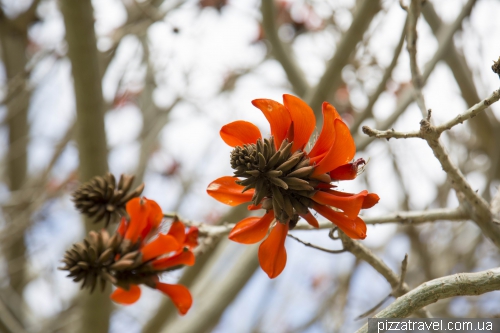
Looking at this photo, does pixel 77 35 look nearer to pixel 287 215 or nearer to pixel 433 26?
pixel 287 215

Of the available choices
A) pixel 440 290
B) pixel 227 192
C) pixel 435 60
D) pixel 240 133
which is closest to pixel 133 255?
pixel 227 192

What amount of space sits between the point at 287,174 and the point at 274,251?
16 centimetres

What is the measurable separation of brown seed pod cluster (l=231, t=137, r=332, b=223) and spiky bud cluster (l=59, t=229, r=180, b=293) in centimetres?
39

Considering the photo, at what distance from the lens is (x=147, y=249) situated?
107 cm

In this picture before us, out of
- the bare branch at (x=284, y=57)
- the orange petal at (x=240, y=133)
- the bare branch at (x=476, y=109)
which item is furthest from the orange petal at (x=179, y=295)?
the bare branch at (x=284, y=57)

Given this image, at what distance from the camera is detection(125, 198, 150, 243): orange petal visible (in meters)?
1.06

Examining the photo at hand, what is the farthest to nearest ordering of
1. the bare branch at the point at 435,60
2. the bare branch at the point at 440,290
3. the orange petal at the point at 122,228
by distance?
the bare branch at the point at 435,60 → the orange petal at the point at 122,228 → the bare branch at the point at 440,290

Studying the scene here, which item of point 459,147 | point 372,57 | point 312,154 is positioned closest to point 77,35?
point 312,154

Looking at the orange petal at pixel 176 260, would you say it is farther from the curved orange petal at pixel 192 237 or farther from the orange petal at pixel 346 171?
the orange petal at pixel 346 171

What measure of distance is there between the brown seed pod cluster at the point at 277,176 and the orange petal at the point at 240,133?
6cm

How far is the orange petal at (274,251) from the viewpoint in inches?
35.1

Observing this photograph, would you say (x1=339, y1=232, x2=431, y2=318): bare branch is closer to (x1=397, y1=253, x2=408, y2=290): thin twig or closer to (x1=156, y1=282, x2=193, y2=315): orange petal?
(x1=397, y1=253, x2=408, y2=290): thin twig

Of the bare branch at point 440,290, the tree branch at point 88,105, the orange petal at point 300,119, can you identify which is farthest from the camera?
the tree branch at point 88,105

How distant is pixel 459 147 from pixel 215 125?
176cm
